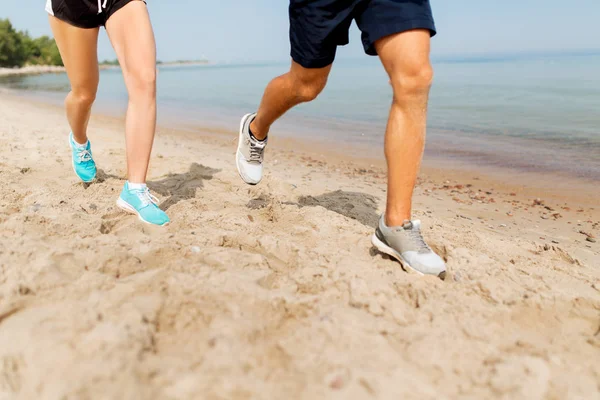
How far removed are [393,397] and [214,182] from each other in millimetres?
3079

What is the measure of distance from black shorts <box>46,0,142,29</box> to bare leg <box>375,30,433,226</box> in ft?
5.15

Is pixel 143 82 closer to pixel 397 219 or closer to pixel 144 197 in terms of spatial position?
pixel 144 197

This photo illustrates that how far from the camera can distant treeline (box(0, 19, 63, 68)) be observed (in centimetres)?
6209

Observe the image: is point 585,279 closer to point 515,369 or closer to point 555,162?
point 515,369

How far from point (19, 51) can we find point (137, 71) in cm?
7572

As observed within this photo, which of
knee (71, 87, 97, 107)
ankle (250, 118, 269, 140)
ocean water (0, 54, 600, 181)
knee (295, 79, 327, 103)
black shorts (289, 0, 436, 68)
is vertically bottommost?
ocean water (0, 54, 600, 181)

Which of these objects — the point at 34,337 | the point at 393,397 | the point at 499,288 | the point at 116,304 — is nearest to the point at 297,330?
the point at 393,397

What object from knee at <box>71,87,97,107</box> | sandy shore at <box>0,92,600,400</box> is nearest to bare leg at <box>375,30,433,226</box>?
sandy shore at <box>0,92,600,400</box>

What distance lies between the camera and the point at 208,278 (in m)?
1.88

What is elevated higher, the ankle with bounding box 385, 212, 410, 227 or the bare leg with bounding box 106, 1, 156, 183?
the bare leg with bounding box 106, 1, 156, 183

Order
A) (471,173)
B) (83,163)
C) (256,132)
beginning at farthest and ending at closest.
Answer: (471,173) < (83,163) < (256,132)

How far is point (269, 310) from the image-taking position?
1.72m

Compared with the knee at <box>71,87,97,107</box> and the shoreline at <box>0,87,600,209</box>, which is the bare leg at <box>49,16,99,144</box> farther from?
the shoreline at <box>0,87,600,209</box>

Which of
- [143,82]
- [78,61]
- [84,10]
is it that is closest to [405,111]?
[143,82]
